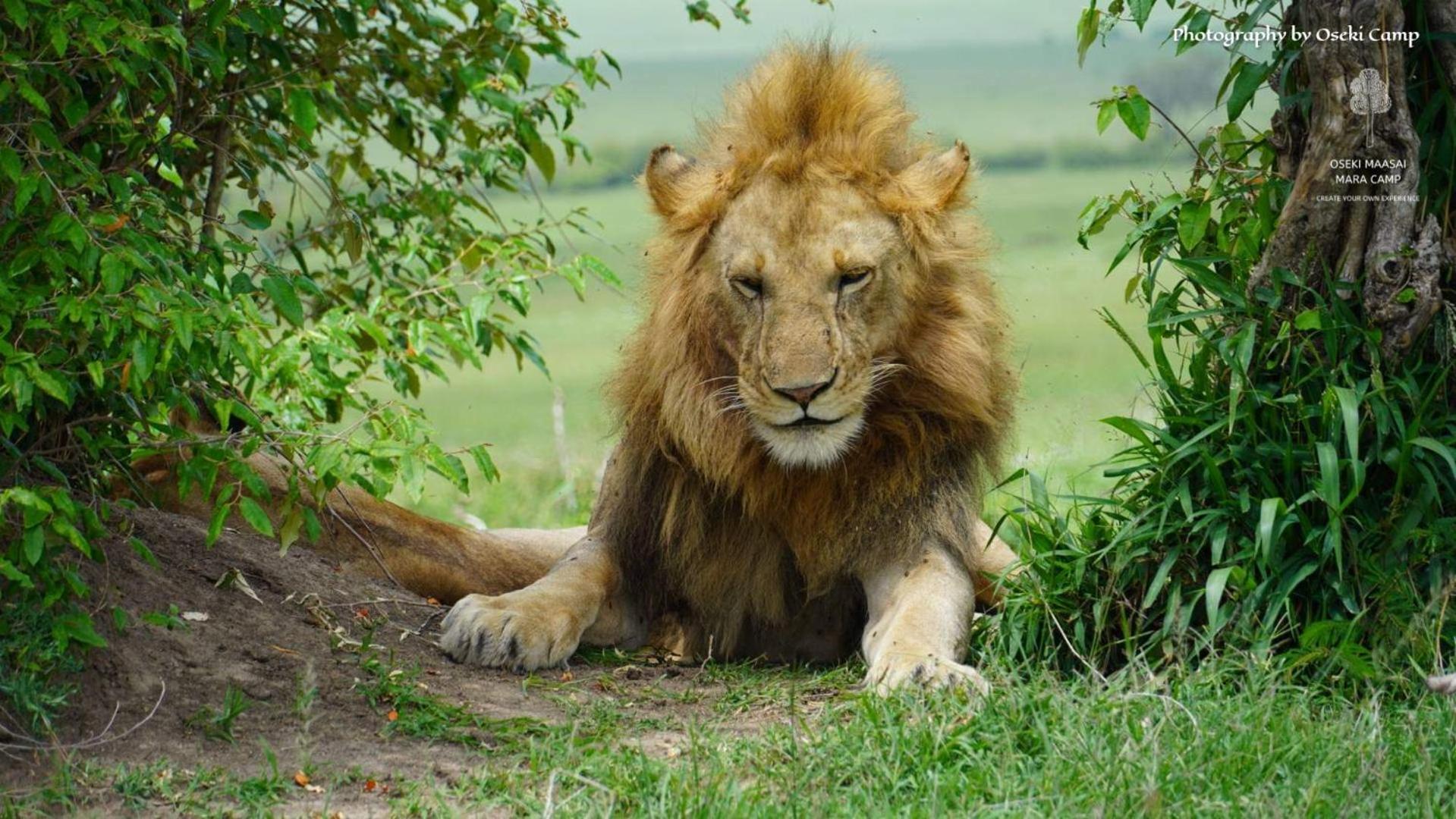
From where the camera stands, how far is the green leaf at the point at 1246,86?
4.25m

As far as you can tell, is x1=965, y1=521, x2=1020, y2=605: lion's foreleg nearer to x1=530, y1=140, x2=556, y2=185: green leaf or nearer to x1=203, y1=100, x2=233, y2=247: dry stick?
x1=530, y1=140, x2=556, y2=185: green leaf

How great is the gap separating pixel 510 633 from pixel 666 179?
4.43 ft

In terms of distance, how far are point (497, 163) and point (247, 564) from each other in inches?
85.2

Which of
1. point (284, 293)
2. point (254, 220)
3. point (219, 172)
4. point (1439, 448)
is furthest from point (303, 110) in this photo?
point (1439, 448)

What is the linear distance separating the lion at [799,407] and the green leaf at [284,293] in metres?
1.00

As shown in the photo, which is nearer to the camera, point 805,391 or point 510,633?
point 805,391

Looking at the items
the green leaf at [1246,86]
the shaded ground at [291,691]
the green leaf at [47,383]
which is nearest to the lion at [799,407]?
the shaded ground at [291,691]

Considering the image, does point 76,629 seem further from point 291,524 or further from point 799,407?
point 799,407

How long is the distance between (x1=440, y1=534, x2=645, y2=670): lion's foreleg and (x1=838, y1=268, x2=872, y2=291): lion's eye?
115 centimetres

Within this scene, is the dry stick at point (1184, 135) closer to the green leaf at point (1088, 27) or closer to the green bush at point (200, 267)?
the green leaf at point (1088, 27)

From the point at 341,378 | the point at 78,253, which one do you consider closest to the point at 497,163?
the point at 341,378

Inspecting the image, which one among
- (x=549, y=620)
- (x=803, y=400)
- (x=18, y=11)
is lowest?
(x=549, y=620)

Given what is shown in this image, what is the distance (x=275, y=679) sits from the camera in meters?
4.02

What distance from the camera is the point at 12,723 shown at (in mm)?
3541
